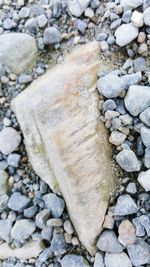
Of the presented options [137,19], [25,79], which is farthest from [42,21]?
[137,19]

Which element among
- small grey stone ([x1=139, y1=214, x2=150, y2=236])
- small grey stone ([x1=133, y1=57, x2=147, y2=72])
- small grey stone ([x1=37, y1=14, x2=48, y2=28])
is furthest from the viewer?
small grey stone ([x1=37, y1=14, x2=48, y2=28])

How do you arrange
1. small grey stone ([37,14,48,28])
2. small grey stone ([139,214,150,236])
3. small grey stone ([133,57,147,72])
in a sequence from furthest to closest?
small grey stone ([37,14,48,28]), small grey stone ([133,57,147,72]), small grey stone ([139,214,150,236])

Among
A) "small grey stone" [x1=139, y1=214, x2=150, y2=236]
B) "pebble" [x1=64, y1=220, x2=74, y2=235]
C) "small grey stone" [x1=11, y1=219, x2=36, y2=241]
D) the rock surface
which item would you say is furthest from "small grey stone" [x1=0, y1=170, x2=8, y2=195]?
"small grey stone" [x1=139, y1=214, x2=150, y2=236]

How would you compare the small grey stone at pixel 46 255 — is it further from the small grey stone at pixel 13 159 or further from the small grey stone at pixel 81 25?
the small grey stone at pixel 81 25

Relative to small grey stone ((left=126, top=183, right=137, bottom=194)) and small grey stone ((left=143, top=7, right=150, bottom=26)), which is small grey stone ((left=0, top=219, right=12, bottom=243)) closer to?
small grey stone ((left=126, top=183, right=137, bottom=194))

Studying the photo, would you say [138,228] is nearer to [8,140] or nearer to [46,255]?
[46,255]

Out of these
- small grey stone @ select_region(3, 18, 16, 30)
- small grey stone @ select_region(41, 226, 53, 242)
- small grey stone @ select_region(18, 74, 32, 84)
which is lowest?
small grey stone @ select_region(41, 226, 53, 242)

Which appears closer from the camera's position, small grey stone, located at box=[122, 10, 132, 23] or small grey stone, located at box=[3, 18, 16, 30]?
small grey stone, located at box=[122, 10, 132, 23]

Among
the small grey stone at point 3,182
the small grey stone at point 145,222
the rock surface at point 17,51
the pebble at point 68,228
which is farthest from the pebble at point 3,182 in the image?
the small grey stone at point 145,222
